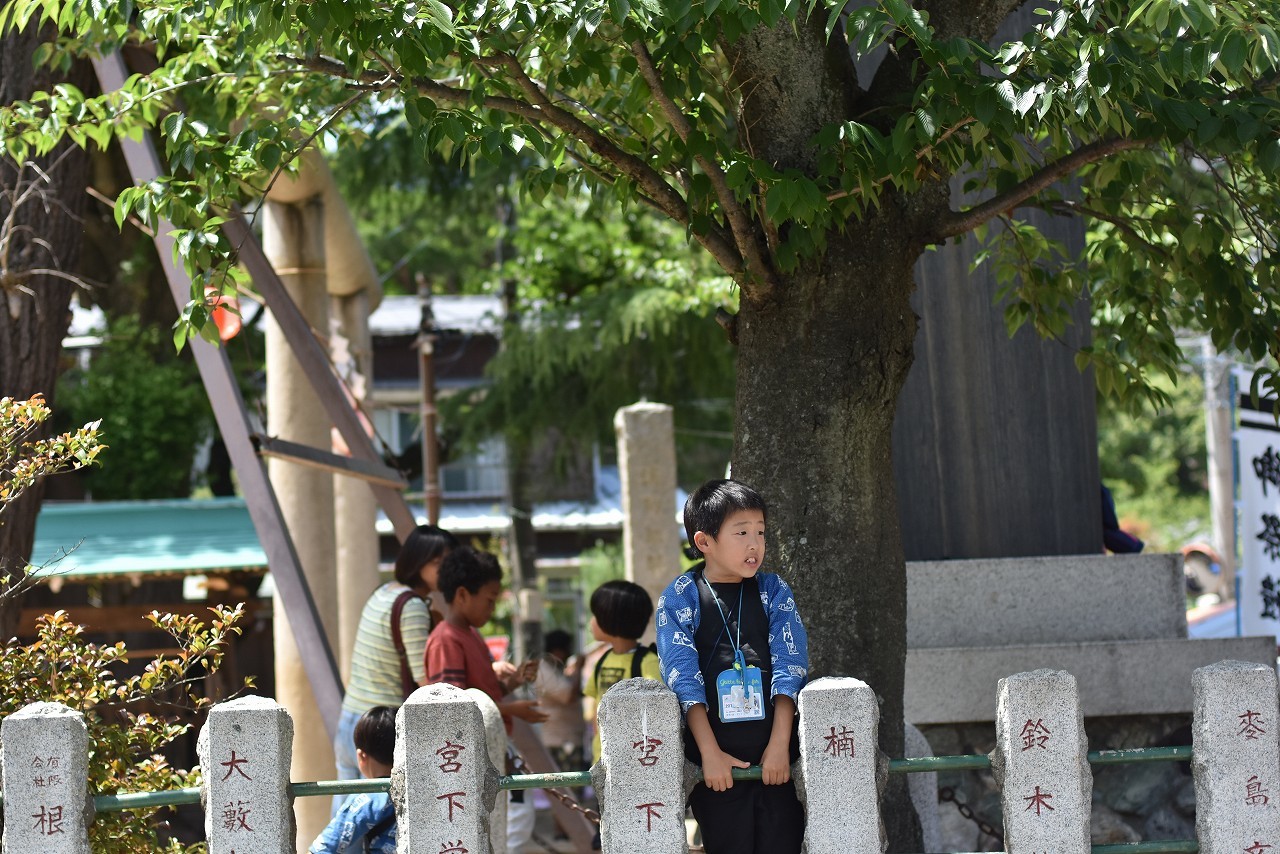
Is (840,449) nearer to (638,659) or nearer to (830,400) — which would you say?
(830,400)

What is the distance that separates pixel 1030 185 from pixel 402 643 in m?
3.21

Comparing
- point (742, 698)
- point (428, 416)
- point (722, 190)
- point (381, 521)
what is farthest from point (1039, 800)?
point (381, 521)

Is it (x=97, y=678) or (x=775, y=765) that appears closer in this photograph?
(x=775, y=765)

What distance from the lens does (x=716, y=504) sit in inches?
169

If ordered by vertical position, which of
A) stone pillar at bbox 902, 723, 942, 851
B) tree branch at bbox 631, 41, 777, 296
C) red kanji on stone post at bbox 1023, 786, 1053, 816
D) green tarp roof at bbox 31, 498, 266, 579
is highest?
tree branch at bbox 631, 41, 777, 296

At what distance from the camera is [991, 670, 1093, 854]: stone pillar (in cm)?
401

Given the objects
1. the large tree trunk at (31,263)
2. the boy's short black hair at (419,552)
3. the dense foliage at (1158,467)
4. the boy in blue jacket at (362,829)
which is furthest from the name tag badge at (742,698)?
the dense foliage at (1158,467)

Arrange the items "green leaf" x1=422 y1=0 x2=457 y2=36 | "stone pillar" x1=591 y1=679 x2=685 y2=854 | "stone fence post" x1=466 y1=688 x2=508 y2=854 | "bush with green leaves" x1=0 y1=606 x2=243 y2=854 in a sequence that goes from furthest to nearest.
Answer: "bush with green leaves" x1=0 y1=606 x2=243 y2=854 → "stone fence post" x1=466 y1=688 x2=508 y2=854 → "green leaf" x1=422 y1=0 x2=457 y2=36 → "stone pillar" x1=591 y1=679 x2=685 y2=854

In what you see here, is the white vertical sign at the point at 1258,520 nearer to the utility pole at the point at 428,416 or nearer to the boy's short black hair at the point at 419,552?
the boy's short black hair at the point at 419,552

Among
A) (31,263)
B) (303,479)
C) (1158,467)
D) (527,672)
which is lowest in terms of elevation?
(527,672)

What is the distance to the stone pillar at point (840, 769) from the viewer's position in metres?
3.95

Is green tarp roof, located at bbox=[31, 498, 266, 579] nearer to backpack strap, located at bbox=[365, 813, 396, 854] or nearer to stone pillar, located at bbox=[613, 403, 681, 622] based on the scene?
stone pillar, located at bbox=[613, 403, 681, 622]

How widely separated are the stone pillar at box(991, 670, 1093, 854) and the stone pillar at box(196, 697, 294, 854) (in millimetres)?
2124

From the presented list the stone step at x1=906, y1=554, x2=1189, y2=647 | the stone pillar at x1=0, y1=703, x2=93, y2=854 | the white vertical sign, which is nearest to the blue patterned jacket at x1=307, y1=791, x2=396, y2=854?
the stone pillar at x1=0, y1=703, x2=93, y2=854
